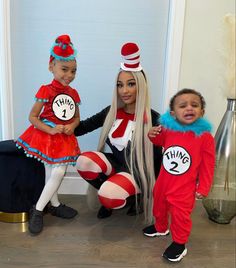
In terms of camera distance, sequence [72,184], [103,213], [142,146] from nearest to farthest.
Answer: [142,146], [103,213], [72,184]

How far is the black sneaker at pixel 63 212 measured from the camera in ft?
5.06

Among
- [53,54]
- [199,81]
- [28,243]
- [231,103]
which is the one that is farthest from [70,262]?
[199,81]

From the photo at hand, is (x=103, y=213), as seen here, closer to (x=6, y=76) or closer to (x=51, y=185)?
(x=51, y=185)

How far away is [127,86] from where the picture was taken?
140cm

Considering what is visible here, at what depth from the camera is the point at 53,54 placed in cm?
133

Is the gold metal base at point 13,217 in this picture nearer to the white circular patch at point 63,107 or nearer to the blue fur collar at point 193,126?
the white circular patch at point 63,107

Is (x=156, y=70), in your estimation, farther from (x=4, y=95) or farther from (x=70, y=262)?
(x=70, y=262)

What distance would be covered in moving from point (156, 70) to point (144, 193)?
0.68m

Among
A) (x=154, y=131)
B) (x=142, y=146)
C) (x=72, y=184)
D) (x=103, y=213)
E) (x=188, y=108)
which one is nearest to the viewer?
(x=188, y=108)

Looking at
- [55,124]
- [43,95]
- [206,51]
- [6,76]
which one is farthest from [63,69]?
[206,51]

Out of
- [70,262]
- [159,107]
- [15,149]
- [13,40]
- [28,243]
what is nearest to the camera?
[70,262]

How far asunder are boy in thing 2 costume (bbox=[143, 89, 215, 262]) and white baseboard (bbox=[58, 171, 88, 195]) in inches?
26.9

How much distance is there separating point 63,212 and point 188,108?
799mm

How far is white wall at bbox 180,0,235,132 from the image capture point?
1.63 meters
